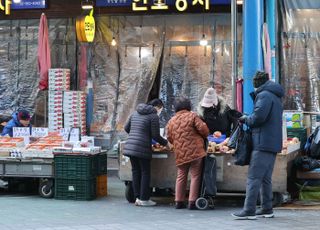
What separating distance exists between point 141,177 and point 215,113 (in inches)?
63.0

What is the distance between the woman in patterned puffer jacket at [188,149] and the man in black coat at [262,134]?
44.3 inches

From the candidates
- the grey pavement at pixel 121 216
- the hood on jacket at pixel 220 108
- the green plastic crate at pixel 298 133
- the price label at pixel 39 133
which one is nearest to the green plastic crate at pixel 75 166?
the grey pavement at pixel 121 216

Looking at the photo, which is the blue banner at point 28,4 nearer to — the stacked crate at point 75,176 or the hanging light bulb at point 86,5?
the hanging light bulb at point 86,5

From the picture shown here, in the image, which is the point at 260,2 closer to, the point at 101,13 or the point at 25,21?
the point at 101,13

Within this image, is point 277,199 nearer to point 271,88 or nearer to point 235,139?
point 235,139

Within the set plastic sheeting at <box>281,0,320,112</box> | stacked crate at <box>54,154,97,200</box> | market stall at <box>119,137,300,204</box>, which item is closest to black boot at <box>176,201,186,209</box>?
market stall at <box>119,137,300,204</box>

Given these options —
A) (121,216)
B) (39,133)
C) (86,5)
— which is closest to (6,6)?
(86,5)

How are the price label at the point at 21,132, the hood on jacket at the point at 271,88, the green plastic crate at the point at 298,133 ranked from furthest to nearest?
the green plastic crate at the point at 298,133
the price label at the point at 21,132
the hood on jacket at the point at 271,88

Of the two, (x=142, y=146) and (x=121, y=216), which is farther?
(x=142, y=146)

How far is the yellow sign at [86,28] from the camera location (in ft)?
46.9

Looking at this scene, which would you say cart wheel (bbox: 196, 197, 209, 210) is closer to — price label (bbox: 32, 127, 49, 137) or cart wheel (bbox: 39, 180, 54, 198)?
cart wheel (bbox: 39, 180, 54, 198)

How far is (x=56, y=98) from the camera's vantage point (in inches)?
588

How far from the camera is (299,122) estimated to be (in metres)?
12.4

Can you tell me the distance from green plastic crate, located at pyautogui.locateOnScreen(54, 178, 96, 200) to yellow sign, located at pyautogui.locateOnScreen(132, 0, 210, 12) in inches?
210
